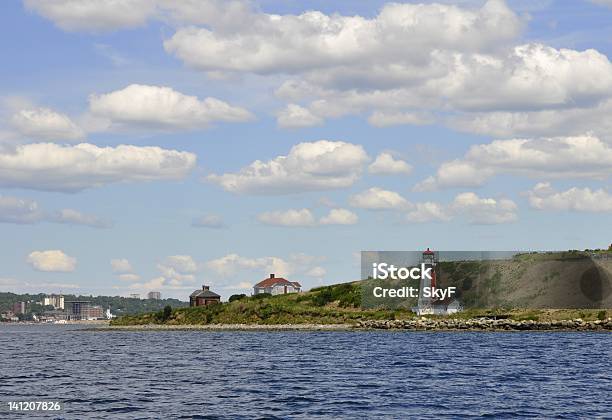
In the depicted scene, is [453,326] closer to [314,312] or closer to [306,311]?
[314,312]

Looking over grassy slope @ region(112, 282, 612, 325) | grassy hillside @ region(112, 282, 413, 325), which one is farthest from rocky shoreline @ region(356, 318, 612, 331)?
grassy hillside @ region(112, 282, 413, 325)

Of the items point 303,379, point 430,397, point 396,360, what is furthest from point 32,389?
point 396,360

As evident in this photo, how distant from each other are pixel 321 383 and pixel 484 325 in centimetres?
9542

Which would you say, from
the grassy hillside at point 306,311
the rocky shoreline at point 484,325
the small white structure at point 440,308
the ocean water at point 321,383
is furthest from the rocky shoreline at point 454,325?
the ocean water at point 321,383

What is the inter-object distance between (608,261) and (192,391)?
13792 cm

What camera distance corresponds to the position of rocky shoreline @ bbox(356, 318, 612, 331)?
143625mm

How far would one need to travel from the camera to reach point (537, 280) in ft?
568

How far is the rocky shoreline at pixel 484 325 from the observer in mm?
143625

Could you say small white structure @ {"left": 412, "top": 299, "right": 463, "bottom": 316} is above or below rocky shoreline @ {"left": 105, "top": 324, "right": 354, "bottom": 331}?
above

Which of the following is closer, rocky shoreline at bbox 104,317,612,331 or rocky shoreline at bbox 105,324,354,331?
rocky shoreline at bbox 104,317,612,331

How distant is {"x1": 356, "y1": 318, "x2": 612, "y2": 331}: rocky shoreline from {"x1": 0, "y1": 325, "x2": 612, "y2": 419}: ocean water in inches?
1891

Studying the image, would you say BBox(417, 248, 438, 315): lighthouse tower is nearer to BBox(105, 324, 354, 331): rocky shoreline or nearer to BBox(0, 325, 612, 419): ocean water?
BBox(105, 324, 354, 331): rocky shoreline

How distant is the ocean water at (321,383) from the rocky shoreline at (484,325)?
48039mm

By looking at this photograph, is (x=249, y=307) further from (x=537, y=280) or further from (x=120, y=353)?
(x=120, y=353)
